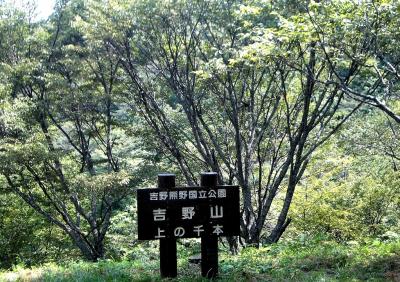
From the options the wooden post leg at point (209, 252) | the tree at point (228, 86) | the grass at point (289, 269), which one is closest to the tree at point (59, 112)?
the tree at point (228, 86)

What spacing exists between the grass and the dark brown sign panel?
611mm

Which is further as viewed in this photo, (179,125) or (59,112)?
(59,112)

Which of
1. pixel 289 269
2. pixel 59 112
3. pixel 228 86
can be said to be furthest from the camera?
pixel 59 112

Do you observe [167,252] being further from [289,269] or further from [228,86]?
[228,86]

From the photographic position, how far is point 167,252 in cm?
569

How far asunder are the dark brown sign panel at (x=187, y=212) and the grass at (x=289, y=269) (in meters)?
0.61

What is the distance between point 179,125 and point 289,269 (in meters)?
10.3

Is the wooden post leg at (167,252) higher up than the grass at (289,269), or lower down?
higher up

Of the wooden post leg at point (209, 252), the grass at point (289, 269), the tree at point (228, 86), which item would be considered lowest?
the grass at point (289, 269)

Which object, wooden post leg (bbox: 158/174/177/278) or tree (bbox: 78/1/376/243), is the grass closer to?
wooden post leg (bbox: 158/174/177/278)

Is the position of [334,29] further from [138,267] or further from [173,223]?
[138,267]

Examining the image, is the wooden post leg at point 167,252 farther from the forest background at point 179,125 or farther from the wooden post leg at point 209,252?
the forest background at point 179,125

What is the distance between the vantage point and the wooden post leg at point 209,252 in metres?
5.68

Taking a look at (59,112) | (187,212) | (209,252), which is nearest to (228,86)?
(187,212)
